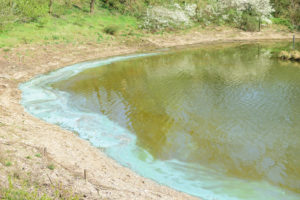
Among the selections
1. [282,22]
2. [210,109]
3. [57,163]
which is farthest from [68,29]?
[282,22]

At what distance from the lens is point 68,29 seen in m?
43.2

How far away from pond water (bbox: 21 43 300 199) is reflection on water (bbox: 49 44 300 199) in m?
0.05

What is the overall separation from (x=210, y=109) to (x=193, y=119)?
198 cm

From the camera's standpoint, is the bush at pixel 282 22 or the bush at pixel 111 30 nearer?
the bush at pixel 111 30

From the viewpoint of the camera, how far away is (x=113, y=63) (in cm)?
3559

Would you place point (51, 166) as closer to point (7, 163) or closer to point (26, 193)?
point (7, 163)

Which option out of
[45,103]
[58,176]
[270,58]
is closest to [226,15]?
[270,58]

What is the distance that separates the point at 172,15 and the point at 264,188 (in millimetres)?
46465

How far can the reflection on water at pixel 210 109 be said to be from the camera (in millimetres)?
12930

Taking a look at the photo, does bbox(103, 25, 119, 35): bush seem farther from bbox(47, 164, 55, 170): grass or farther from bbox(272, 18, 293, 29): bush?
bbox(47, 164, 55, 170): grass

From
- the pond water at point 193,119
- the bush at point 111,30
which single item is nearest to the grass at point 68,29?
the bush at point 111,30

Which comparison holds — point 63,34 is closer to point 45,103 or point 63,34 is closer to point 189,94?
point 45,103

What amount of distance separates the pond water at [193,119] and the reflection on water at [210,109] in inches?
2.1

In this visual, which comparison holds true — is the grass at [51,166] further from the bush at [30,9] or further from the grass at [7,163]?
the bush at [30,9]
